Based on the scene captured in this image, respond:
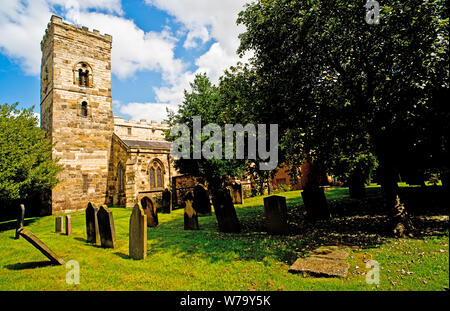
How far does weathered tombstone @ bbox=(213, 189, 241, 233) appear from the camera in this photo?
8664 millimetres

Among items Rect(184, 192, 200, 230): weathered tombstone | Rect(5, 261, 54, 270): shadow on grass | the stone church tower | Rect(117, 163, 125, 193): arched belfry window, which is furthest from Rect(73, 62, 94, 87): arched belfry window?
Rect(5, 261, 54, 270): shadow on grass

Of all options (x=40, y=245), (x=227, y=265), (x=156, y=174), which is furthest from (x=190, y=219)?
(x=156, y=174)

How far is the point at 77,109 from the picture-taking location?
837 inches

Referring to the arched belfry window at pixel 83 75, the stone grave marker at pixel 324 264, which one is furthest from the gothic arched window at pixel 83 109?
the stone grave marker at pixel 324 264

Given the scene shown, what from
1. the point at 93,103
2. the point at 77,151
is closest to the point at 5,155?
the point at 77,151

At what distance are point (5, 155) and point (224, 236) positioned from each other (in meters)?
13.4

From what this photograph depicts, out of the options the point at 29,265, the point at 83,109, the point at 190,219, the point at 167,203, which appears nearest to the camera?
the point at 29,265

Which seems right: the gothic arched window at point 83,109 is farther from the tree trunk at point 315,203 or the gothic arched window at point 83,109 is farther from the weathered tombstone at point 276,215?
the tree trunk at point 315,203

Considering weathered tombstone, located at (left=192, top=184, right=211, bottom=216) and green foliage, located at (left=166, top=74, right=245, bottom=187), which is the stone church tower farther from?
weathered tombstone, located at (left=192, top=184, right=211, bottom=216)

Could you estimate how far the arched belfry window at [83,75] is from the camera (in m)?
21.7

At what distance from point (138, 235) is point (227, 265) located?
8.70ft

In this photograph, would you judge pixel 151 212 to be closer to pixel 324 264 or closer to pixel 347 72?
pixel 324 264

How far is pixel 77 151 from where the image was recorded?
20531 mm
